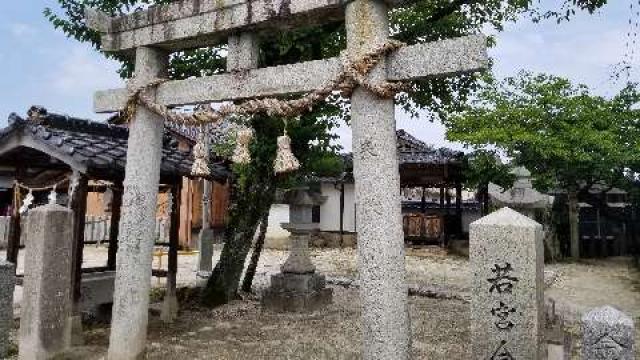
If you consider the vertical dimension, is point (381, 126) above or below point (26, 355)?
above

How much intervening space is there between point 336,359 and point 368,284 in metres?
2.92

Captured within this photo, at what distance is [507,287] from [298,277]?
5804 millimetres

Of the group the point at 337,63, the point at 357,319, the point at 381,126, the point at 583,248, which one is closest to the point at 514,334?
the point at 381,126

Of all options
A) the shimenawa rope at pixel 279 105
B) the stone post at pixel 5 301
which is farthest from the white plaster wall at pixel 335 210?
the stone post at pixel 5 301

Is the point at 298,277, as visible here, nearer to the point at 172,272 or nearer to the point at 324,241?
the point at 172,272

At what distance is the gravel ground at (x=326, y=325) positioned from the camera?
278 inches

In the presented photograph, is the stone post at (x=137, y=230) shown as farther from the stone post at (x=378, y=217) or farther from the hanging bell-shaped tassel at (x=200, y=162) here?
the stone post at (x=378, y=217)

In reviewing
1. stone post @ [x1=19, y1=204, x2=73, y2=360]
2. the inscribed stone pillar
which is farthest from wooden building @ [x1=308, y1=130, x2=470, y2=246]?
the inscribed stone pillar

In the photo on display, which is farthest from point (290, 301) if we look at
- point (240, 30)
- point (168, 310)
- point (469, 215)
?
point (469, 215)

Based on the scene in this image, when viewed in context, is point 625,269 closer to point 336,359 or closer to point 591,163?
point 591,163

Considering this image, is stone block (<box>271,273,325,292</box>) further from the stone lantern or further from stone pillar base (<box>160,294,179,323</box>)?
stone pillar base (<box>160,294,179,323</box>)

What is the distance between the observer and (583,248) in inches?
859

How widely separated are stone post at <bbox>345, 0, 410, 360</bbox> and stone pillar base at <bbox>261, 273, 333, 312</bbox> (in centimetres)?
574

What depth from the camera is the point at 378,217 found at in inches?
169
